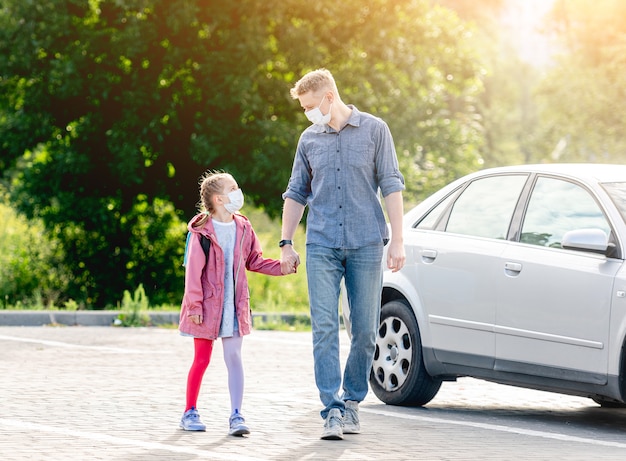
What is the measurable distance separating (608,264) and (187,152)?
51.3 feet

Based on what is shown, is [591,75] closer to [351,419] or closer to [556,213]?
[556,213]

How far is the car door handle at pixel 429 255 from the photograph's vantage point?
8961mm

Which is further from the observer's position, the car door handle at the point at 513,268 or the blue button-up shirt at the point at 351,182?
the car door handle at the point at 513,268

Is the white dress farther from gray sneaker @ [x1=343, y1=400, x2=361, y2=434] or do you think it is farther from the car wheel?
the car wheel

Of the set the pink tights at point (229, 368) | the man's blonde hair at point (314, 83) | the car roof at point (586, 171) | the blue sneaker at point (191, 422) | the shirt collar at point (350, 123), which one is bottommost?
the blue sneaker at point (191, 422)

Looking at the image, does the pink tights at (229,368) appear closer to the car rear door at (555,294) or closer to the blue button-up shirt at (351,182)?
the blue button-up shirt at (351,182)

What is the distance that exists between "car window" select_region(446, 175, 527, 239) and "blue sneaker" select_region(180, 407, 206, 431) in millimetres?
2288

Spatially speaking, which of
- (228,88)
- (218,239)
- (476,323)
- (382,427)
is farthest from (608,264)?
(228,88)

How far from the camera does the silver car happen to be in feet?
25.3

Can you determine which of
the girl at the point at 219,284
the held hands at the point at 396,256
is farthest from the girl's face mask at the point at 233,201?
the held hands at the point at 396,256

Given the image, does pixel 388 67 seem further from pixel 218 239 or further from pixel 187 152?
pixel 218 239

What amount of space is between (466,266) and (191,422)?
2110 millimetres

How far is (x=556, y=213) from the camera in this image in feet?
27.4

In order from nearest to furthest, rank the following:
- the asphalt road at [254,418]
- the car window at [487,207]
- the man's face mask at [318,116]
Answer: the asphalt road at [254,418], the man's face mask at [318,116], the car window at [487,207]
